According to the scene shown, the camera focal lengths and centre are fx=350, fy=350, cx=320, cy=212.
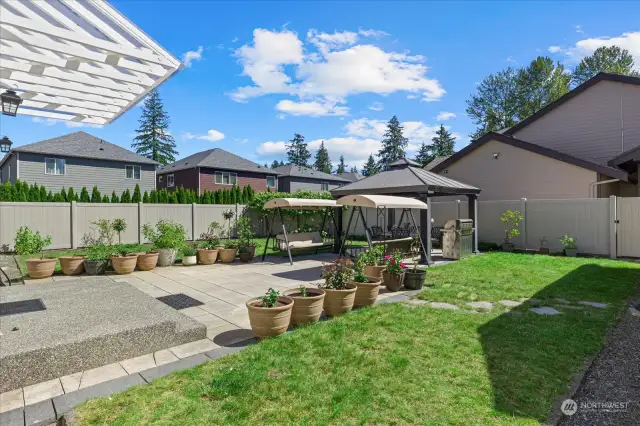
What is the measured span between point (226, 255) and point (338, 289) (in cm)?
601

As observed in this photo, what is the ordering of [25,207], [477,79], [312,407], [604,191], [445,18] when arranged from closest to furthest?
1. [312,407]
2. [445,18]
3. [25,207]
4. [604,191]
5. [477,79]

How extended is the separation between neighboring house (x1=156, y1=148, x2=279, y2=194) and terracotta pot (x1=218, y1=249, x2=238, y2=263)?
16563 mm

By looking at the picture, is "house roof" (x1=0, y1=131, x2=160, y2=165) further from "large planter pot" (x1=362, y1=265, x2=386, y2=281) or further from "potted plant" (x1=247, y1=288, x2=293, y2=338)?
"potted plant" (x1=247, y1=288, x2=293, y2=338)

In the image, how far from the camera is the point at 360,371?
10.2 feet

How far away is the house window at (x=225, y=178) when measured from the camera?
2741 centimetres

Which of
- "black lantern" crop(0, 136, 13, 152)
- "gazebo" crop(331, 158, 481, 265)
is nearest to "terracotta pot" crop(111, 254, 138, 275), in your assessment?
"black lantern" crop(0, 136, 13, 152)

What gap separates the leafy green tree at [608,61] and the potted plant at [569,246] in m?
27.6

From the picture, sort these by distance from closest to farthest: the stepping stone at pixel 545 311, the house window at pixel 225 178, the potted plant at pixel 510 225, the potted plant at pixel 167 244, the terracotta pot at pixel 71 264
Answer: the stepping stone at pixel 545 311
the terracotta pot at pixel 71 264
the potted plant at pixel 167 244
the potted plant at pixel 510 225
the house window at pixel 225 178

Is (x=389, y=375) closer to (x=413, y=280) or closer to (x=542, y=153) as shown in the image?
(x=413, y=280)

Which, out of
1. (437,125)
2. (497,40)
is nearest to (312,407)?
(497,40)

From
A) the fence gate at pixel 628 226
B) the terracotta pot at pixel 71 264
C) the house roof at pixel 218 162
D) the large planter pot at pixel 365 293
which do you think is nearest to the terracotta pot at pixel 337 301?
the large planter pot at pixel 365 293

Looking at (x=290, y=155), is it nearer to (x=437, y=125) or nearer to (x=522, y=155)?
(x=437, y=125)

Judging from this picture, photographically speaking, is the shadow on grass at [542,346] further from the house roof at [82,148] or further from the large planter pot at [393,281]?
the house roof at [82,148]

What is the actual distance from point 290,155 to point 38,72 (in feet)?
216
